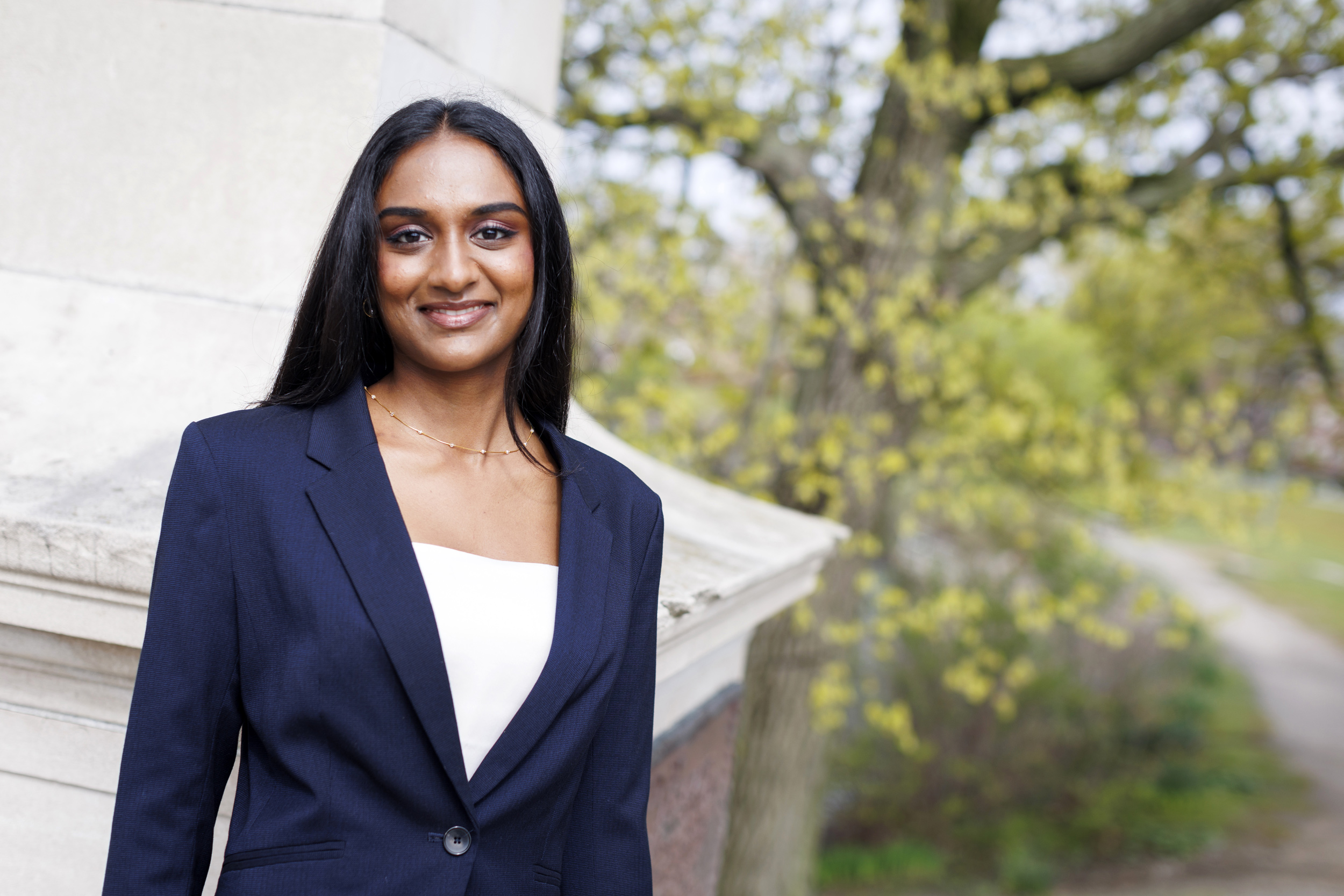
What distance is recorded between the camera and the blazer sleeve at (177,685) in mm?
1174

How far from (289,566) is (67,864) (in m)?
0.77

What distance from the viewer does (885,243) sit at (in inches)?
215

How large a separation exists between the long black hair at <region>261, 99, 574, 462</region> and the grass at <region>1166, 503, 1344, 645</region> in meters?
14.1

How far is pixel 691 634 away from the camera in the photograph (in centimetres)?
192

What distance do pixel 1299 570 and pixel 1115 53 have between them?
2329 cm

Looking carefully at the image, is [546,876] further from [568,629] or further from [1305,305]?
[1305,305]

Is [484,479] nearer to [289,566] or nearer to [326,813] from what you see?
[289,566]

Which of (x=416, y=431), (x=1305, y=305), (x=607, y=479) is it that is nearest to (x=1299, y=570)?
(x=1305, y=305)

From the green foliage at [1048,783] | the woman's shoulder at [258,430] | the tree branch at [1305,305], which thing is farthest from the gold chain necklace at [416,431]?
the green foliage at [1048,783]

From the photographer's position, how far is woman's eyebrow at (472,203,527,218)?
1.39m

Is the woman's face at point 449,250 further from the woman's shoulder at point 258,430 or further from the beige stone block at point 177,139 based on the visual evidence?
the beige stone block at point 177,139

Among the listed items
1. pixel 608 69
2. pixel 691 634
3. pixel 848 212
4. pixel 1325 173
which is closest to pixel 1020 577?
pixel 1325 173

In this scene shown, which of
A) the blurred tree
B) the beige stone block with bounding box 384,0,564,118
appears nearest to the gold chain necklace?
the beige stone block with bounding box 384,0,564,118

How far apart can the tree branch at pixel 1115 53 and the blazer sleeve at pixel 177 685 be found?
508 centimetres
